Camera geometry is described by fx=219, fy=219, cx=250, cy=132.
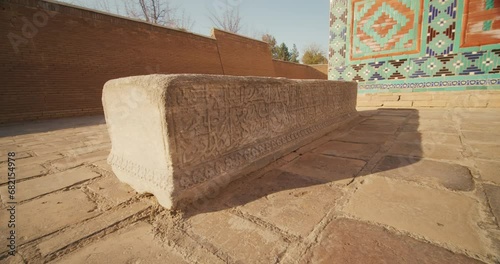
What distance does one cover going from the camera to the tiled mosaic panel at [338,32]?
630 cm

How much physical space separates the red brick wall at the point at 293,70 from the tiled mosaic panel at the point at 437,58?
9.05m

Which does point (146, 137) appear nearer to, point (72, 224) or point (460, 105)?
point (72, 224)

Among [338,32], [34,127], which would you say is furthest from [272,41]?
[34,127]

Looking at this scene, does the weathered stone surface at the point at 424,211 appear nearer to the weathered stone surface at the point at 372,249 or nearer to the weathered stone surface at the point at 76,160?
the weathered stone surface at the point at 372,249

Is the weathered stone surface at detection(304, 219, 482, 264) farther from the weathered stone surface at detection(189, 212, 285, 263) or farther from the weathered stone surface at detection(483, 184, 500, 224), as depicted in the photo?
the weathered stone surface at detection(483, 184, 500, 224)

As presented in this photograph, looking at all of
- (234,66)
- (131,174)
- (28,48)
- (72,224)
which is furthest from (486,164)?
(234,66)

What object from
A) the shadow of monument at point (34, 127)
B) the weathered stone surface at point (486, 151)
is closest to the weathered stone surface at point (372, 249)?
the weathered stone surface at point (486, 151)

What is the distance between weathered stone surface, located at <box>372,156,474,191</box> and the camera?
132cm

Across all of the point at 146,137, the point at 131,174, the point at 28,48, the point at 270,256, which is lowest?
the point at 270,256

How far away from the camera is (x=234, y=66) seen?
11125 millimetres

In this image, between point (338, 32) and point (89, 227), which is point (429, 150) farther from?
point (338, 32)

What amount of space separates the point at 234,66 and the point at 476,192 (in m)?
10.8

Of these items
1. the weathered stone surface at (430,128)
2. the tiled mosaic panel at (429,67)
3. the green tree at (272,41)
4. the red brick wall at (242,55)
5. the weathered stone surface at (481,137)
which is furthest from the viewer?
the green tree at (272,41)

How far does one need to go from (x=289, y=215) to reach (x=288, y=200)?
14cm
